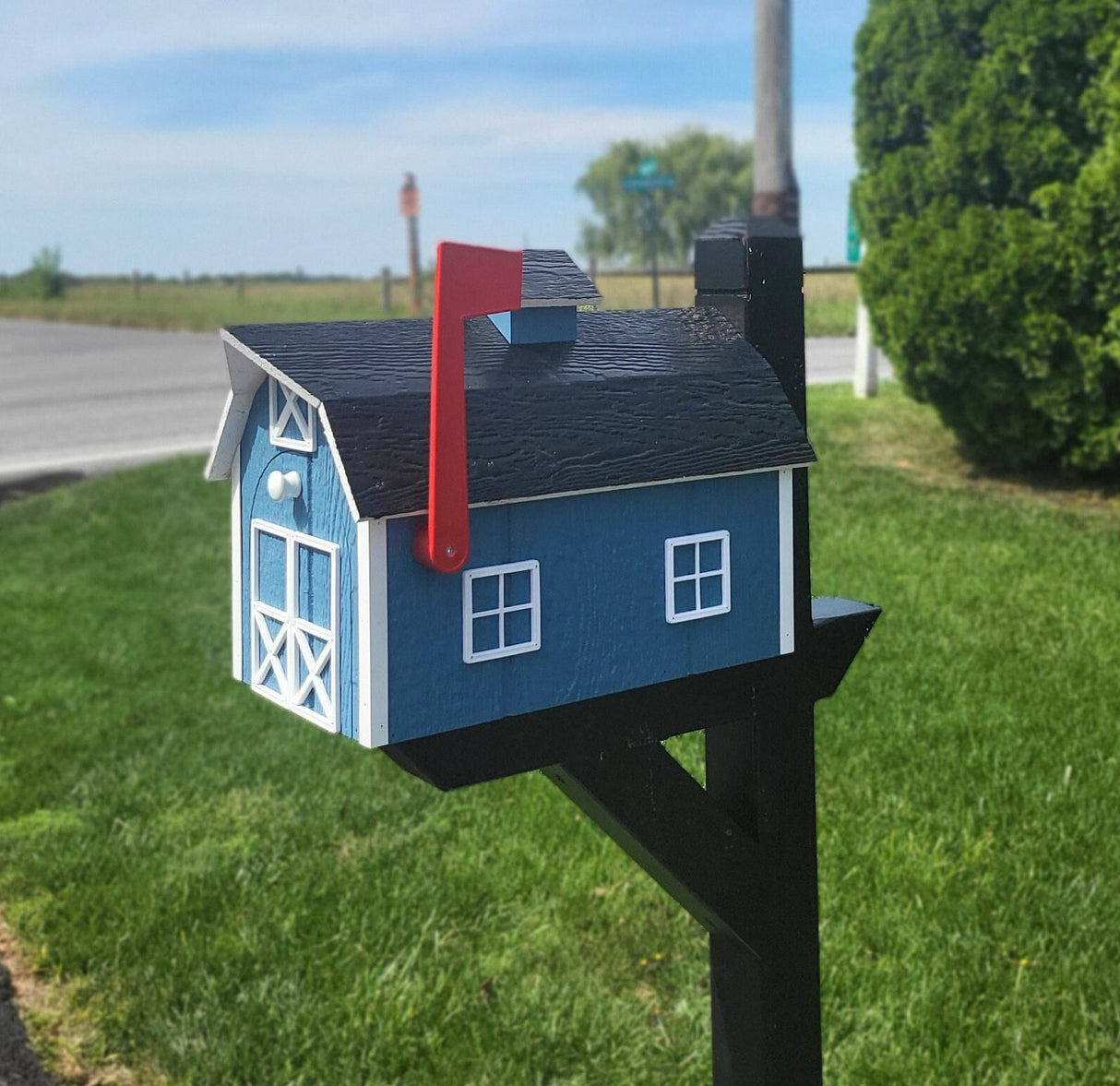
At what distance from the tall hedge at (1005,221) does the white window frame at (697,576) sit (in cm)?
594

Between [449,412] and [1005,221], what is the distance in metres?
6.77

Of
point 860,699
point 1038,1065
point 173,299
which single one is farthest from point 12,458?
point 173,299

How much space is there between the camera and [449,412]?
1349mm

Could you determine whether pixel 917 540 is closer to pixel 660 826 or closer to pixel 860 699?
pixel 860 699

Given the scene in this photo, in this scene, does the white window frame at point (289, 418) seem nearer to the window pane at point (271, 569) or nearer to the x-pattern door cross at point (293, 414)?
the x-pattern door cross at point (293, 414)

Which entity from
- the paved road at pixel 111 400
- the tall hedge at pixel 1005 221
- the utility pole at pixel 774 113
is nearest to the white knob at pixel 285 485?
the tall hedge at pixel 1005 221

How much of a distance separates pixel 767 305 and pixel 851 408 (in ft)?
28.6

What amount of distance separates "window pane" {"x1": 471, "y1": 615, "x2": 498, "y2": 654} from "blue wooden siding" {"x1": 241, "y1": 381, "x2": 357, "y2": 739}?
0.14m

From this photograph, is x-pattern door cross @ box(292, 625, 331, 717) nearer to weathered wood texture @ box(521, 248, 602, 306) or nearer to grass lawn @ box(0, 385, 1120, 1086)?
weathered wood texture @ box(521, 248, 602, 306)

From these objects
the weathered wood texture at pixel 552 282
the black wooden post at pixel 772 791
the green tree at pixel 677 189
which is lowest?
the black wooden post at pixel 772 791

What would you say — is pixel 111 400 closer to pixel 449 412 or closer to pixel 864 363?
pixel 864 363

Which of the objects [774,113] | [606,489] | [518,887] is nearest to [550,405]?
[606,489]

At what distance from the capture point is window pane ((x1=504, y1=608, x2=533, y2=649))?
1.48 meters

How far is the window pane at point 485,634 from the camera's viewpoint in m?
1.45
